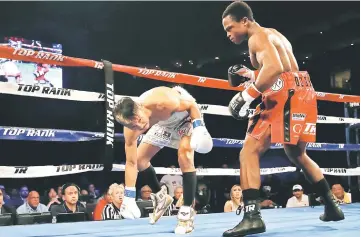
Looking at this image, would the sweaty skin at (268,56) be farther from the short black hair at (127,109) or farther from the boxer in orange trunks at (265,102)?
the short black hair at (127,109)

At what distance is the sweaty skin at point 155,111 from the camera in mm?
1901

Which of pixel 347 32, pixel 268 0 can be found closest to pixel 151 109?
pixel 268 0

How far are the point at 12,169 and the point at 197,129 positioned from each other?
38.5 inches

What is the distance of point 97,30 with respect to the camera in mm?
7594

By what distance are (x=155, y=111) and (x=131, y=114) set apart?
0.19m

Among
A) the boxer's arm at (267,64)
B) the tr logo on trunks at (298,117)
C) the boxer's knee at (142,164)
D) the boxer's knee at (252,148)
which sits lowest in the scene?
the boxer's knee at (142,164)

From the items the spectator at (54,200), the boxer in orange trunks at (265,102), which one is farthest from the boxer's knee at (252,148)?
the spectator at (54,200)

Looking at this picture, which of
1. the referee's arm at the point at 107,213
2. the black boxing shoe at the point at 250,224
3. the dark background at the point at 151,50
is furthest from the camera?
the dark background at the point at 151,50

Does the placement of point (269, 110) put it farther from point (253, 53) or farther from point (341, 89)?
point (341, 89)

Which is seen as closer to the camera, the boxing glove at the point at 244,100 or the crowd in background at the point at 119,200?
the boxing glove at the point at 244,100

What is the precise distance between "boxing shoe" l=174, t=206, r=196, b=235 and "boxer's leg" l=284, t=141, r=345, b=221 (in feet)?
1.74

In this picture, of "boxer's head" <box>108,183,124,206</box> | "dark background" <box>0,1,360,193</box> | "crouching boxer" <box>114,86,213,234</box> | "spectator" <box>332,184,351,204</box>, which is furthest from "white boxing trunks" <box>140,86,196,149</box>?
"dark background" <box>0,1,360,193</box>

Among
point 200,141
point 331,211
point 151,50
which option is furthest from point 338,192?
point 151,50

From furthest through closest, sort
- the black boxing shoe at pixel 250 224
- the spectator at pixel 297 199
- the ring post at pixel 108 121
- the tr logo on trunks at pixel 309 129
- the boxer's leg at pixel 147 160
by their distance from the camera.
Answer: the spectator at pixel 297 199 < the ring post at pixel 108 121 < the boxer's leg at pixel 147 160 < the tr logo on trunks at pixel 309 129 < the black boxing shoe at pixel 250 224
